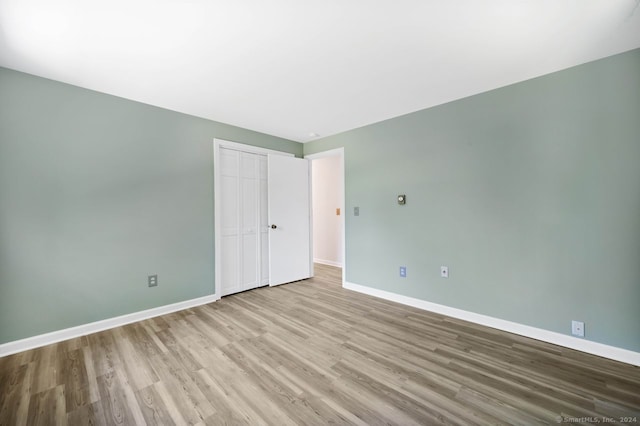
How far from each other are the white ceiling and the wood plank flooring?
7.93 feet

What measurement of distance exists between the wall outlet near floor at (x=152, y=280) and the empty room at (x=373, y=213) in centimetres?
2

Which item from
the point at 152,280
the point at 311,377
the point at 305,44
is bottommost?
the point at 311,377

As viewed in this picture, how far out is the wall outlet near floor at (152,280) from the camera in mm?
2803

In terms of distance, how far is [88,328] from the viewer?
7.93 ft

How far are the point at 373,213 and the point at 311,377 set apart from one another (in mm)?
2239

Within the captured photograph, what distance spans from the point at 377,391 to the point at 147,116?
3469 mm

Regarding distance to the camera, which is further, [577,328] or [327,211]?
[327,211]

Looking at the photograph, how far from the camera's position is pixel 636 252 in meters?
1.89

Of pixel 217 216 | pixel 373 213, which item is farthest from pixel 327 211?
pixel 217 216

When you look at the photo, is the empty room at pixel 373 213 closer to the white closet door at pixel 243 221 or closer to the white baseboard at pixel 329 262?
the white closet door at pixel 243 221

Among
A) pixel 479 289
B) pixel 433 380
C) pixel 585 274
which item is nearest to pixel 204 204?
pixel 433 380

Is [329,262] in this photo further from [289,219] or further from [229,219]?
[229,219]

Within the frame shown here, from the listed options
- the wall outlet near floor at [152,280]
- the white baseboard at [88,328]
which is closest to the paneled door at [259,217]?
the white baseboard at [88,328]

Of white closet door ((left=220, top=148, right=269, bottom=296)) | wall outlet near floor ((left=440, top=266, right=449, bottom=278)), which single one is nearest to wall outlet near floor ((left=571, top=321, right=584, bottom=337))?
wall outlet near floor ((left=440, top=266, right=449, bottom=278))
